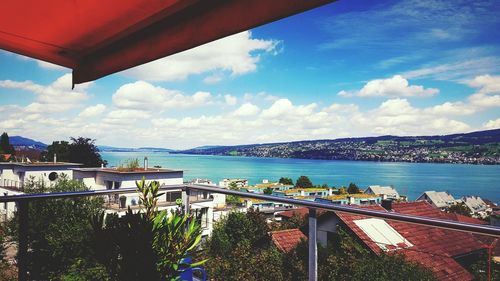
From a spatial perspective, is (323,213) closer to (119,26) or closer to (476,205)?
(119,26)

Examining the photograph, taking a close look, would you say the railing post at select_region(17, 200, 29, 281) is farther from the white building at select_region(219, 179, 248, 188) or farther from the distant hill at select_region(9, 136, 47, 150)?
→ the distant hill at select_region(9, 136, 47, 150)

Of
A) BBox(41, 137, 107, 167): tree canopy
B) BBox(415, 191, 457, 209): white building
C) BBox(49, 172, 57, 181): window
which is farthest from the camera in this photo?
BBox(415, 191, 457, 209): white building

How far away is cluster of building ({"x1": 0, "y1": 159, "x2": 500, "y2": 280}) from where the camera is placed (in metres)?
1.85

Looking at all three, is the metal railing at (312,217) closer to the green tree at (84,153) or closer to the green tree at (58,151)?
the green tree at (84,153)

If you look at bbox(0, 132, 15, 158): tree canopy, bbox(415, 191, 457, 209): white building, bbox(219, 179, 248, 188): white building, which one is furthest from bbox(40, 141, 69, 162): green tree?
bbox(415, 191, 457, 209): white building

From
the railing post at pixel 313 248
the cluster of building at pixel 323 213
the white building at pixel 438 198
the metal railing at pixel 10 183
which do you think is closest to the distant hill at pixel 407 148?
the white building at pixel 438 198

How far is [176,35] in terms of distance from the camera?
140cm

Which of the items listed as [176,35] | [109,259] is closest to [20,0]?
[176,35]

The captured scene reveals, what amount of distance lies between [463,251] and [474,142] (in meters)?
88.2

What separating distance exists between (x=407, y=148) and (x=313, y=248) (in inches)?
3724

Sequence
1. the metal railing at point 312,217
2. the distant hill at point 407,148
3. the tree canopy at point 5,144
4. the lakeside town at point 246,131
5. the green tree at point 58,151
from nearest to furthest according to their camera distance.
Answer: the metal railing at point 312,217
the lakeside town at point 246,131
the green tree at point 58,151
the tree canopy at point 5,144
the distant hill at point 407,148

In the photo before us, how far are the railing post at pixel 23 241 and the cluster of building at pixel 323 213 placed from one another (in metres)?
0.11

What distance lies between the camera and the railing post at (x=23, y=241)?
2098 millimetres

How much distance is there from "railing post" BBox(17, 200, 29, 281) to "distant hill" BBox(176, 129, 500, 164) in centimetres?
8860
